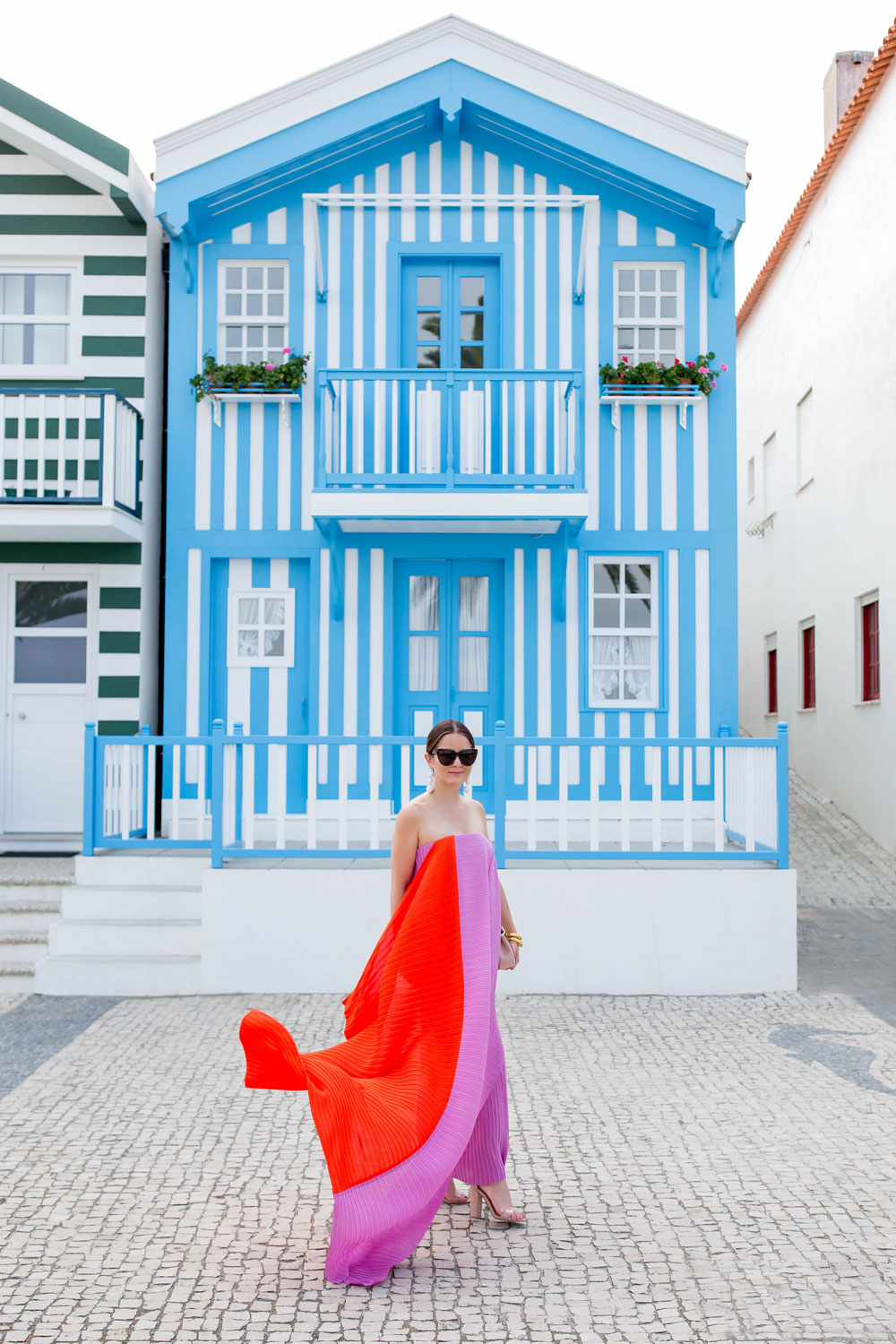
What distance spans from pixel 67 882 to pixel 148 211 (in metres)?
6.27

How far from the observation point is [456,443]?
968 centimetres

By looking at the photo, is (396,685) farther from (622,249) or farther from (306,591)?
(622,249)

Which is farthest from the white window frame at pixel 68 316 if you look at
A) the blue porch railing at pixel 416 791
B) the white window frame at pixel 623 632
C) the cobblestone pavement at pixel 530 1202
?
the cobblestone pavement at pixel 530 1202

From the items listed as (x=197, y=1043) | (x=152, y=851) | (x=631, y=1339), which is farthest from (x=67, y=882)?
(x=631, y=1339)

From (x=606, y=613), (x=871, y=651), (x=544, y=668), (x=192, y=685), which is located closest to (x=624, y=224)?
(x=606, y=613)

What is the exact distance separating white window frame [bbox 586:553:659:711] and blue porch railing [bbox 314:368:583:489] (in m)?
1.10

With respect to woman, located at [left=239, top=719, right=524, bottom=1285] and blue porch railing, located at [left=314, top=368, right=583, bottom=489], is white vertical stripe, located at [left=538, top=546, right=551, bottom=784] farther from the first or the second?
woman, located at [left=239, top=719, right=524, bottom=1285]

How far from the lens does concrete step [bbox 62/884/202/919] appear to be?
8094 mm

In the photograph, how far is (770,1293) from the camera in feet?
11.8

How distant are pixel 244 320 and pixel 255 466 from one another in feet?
4.51

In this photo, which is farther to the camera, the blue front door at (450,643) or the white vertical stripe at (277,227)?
the white vertical stripe at (277,227)

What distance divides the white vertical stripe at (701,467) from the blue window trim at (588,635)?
472mm

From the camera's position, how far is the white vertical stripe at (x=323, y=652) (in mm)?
10242

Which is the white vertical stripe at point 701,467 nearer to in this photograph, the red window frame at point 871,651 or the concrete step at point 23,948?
the red window frame at point 871,651
